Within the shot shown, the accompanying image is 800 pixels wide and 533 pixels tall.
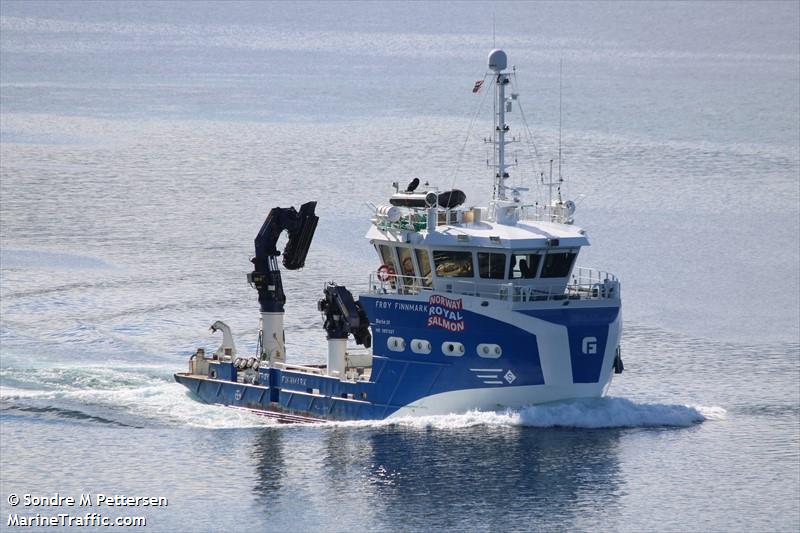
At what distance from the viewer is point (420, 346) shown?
47844mm

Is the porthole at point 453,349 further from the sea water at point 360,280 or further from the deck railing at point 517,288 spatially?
the sea water at point 360,280

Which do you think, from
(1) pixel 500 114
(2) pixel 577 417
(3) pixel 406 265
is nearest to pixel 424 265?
(3) pixel 406 265

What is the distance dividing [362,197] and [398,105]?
132 feet

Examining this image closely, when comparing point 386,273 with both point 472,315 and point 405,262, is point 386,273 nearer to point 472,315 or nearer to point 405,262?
point 405,262

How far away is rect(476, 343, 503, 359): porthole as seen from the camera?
4666 centimetres

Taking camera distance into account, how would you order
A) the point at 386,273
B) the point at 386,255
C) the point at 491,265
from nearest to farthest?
the point at 491,265 → the point at 386,273 → the point at 386,255

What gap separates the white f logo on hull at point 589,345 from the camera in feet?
153

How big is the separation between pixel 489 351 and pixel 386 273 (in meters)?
4.54

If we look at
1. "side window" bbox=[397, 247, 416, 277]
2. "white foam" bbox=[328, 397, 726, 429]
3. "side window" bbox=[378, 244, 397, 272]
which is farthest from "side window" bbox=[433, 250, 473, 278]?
"white foam" bbox=[328, 397, 726, 429]

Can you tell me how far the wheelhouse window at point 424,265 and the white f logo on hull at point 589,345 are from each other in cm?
481

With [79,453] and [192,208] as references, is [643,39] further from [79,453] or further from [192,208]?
[79,453]

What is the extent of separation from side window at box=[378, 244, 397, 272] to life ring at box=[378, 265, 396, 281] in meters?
0.11

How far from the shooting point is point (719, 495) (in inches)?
1670

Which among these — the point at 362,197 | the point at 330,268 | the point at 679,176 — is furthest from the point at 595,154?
the point at 330,268
